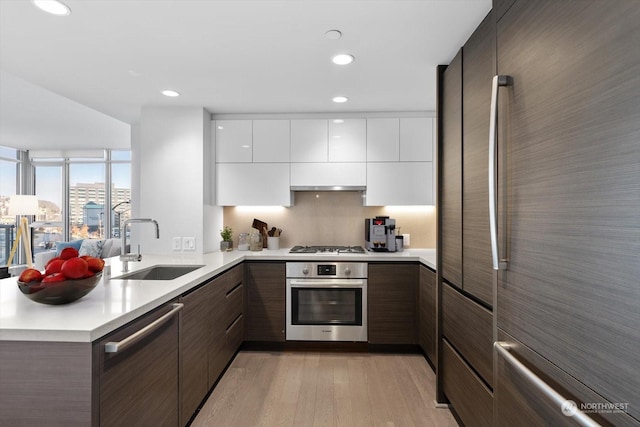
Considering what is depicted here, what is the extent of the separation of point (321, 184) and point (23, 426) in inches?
107

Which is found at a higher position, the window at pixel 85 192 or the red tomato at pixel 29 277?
the window at pixel 85 192

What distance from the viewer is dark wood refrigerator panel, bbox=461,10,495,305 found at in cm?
160

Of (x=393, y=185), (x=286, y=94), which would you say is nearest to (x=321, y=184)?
(x=393, y=185)

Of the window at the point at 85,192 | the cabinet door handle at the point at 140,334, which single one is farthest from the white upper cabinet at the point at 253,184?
the window at the point at 85,192

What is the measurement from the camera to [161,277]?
269 cm

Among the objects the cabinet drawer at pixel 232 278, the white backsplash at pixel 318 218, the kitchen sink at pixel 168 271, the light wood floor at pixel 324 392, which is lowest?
the light wood floor at pixel 324 392

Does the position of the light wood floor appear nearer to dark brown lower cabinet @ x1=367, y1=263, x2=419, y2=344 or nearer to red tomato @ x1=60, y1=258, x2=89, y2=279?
dark brown lower cabinet @ x1=367, y1=263, x2=419, y2=344

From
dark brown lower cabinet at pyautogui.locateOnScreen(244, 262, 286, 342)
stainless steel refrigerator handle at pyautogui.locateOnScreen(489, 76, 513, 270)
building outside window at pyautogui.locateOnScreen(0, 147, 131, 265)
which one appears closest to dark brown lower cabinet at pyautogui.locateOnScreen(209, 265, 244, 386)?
dark brown lower cabinet at pyautogui.locateOnScreen(244, 262, 286, 342)

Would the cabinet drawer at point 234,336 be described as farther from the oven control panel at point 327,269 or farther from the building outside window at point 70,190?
the building outside window at point 70,190

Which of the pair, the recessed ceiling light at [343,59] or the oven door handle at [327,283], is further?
the oven door handle at [327,283]

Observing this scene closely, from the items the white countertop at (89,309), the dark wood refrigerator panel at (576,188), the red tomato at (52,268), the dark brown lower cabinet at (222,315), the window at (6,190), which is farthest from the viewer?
the window at (6,190)

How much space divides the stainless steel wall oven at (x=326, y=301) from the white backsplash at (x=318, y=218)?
0.67 metres

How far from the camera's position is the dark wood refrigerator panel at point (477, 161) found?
160 centimetres

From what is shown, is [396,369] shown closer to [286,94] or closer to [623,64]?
[286,94]
